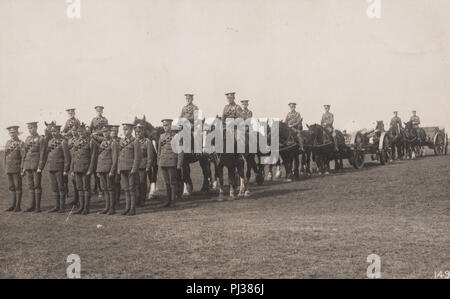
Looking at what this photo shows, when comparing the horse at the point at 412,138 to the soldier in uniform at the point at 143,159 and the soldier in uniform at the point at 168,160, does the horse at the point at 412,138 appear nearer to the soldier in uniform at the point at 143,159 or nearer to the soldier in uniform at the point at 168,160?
the soldier in uniform at the point at 168,160

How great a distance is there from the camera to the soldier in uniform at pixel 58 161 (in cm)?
1120

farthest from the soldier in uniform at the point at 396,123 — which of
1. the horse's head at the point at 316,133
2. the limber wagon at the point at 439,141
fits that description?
the horse's head at the point at 316,133

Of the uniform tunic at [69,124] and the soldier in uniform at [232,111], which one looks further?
the soldier in uniform at [232,111]

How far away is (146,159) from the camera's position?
38.1 feet

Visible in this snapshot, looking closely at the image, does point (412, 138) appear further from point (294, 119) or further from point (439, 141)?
point (294, 119)

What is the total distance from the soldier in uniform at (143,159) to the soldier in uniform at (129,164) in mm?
187

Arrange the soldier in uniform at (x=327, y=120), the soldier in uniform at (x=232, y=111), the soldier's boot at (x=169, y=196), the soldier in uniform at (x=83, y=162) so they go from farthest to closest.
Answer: the soldier in uniform at (x=327, y=120)
the soldier in uniform at (x=232, y=111)
the soldier's boot at (x=169, y=196)
the soldier in uniform at (x=83, y=162)

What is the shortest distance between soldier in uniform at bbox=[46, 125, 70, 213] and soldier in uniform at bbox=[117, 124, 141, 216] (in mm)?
1478

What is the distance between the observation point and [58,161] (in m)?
11.2

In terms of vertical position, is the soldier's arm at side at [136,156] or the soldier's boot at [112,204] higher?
the soldier's arm at side at [136,156]

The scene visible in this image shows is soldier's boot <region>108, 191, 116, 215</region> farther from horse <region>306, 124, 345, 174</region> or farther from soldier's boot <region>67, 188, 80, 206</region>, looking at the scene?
horse <region>306, 124, 345, 174</region>

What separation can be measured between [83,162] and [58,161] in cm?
79

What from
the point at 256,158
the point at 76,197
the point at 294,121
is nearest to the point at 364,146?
the point at 294,121

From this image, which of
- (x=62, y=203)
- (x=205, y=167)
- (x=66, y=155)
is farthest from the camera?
(x=205, y=167)
